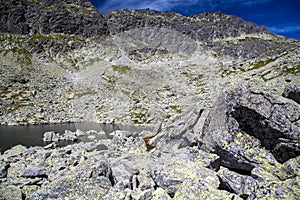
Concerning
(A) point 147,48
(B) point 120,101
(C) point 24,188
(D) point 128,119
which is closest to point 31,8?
(A) point 147,48

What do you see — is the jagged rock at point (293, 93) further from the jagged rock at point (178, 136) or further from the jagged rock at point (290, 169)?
the jagged rock at point (178, 136)

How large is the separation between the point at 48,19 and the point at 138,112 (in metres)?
126

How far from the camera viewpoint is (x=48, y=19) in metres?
169

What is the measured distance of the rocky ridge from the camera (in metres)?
7.49

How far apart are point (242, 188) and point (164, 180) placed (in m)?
2.77

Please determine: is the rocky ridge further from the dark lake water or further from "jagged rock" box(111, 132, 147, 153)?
the dark lake water

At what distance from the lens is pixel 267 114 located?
24.6ft

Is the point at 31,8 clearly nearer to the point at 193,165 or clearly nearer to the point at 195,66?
the point at 195,66

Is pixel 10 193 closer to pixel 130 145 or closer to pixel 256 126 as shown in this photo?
pixel 256 126

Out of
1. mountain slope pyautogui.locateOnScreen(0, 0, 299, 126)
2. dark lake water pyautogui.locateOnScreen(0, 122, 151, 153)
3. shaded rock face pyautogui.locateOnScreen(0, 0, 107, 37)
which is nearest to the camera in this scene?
dark lake water pyautogui.locateOnScreen(0, 122, 151, 153)

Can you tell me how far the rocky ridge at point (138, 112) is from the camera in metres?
7.49

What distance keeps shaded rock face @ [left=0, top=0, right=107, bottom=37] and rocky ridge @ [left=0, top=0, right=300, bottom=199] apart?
82 centimetres

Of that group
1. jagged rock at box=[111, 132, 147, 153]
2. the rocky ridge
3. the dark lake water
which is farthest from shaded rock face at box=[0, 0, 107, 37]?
jagged rock at box=[111, 132, 147, 153]

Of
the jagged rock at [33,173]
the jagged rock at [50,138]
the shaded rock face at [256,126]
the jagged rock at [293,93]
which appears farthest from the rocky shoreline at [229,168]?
the jagged rock at [50,138]
